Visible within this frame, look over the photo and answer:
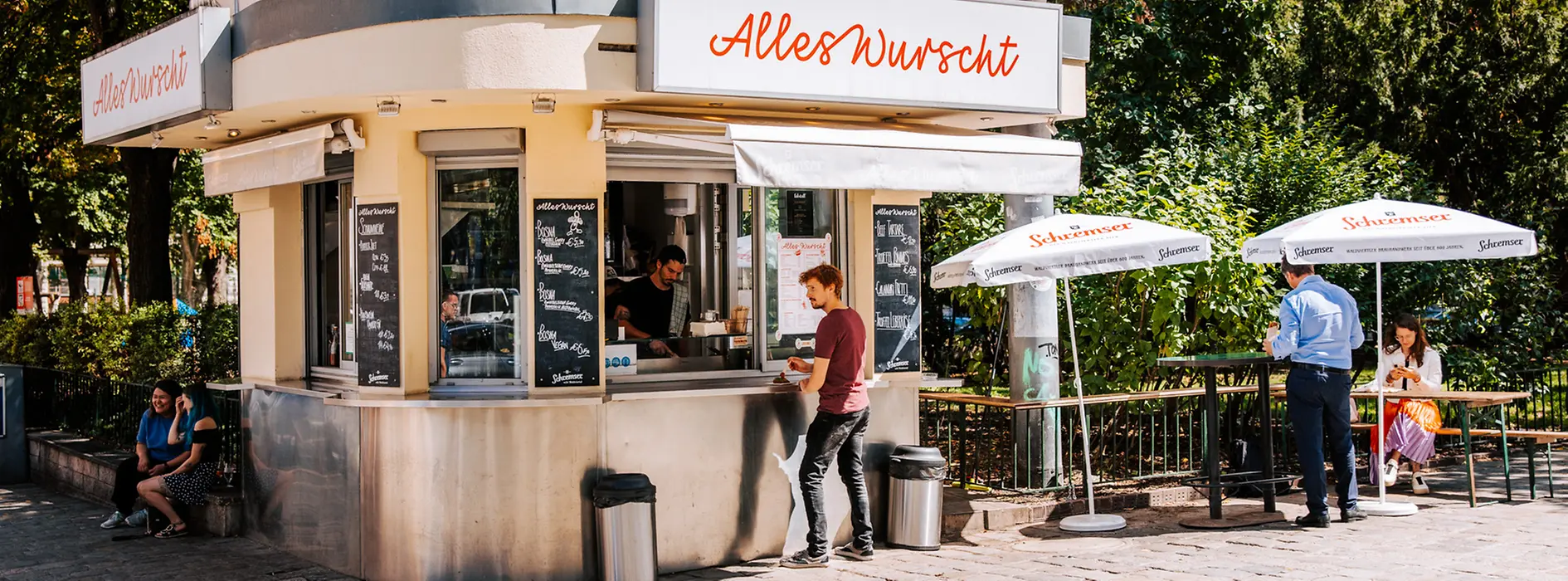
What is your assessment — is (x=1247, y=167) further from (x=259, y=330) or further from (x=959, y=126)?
(x=259, y=330)

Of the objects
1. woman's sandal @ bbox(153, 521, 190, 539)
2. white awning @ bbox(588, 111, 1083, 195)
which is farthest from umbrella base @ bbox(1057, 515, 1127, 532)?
woman's sandal @ bbox(153, 521, 190, 539)

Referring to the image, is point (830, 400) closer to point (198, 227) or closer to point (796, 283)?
point (796, 283)

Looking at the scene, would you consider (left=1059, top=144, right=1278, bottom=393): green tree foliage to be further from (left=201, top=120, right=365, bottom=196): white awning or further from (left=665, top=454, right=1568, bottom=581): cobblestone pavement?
(left=201, top=120, right=365, bottom=196): white awning

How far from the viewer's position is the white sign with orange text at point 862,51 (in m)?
7.33

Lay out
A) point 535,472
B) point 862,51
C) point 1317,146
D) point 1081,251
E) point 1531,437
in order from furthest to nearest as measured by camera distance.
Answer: point 1317,146, point 1531,437, point 1081,251, point 862,51, point 535,472

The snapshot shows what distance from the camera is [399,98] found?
24.6 feet

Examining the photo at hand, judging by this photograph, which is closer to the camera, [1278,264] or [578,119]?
[578,119]

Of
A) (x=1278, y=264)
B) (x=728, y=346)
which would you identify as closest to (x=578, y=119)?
(x=728, y=346)

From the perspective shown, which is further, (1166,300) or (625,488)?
(1166,300)

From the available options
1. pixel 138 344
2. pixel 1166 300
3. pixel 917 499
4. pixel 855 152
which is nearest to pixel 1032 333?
pixel 1166 300

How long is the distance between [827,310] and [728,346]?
91 centimetres

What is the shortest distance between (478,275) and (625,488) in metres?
1.65

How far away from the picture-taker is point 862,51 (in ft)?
25.8

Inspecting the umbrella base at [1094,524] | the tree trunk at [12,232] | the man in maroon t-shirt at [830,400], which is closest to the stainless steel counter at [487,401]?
the man in maroon t-shirt at [830,400]
